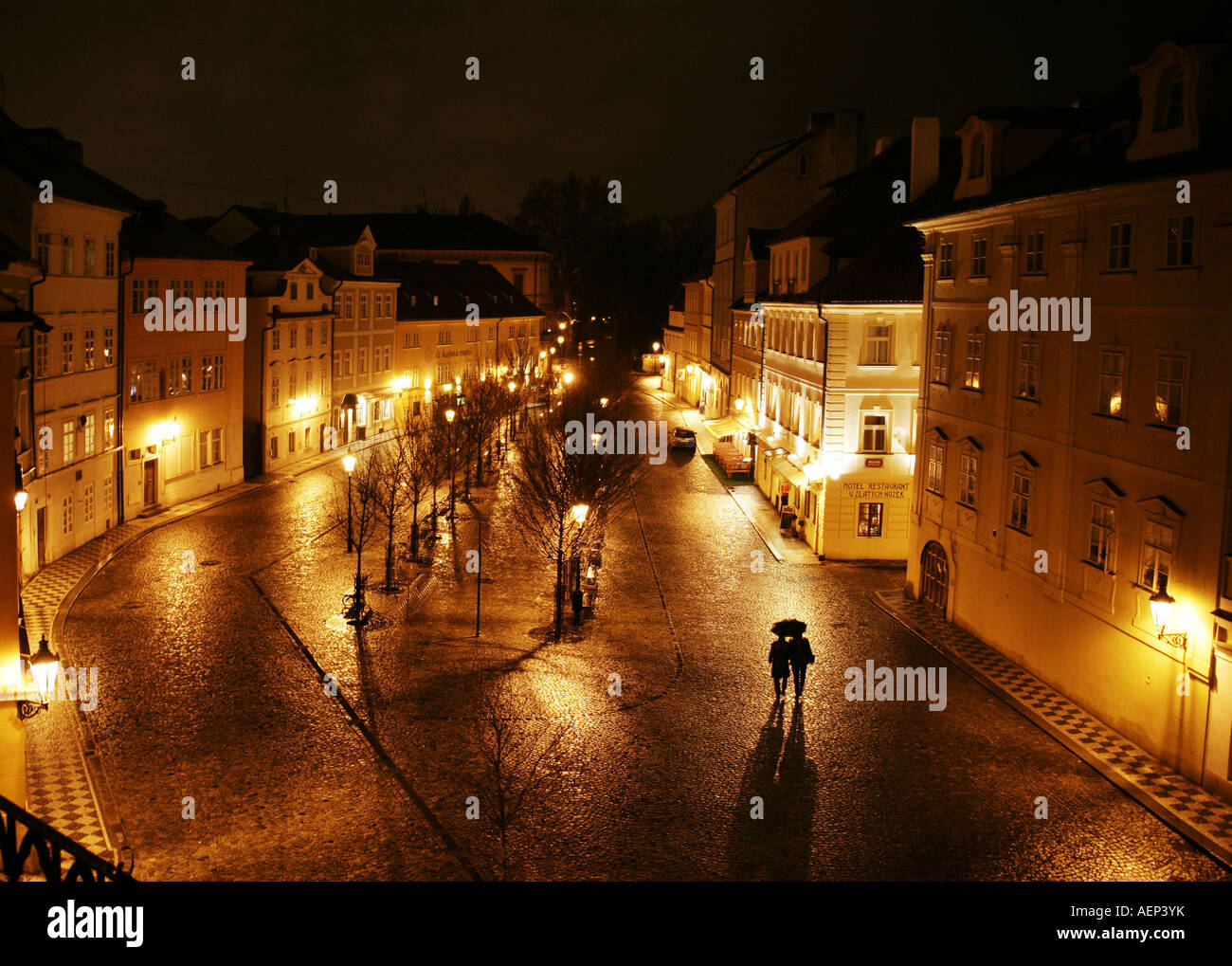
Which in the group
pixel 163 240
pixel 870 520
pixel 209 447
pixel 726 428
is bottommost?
pixel 870 520

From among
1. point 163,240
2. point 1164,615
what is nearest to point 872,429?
point 1164,615

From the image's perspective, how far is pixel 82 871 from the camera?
6258mm

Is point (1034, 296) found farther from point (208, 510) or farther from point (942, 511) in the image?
point (208, 510)

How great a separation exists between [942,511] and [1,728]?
20024mm

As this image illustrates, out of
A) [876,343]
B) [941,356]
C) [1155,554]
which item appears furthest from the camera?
[876,343]

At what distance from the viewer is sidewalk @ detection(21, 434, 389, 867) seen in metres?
14.0

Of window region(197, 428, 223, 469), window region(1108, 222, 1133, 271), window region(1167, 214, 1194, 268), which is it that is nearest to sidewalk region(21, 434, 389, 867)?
window region(197, 428, 223, 469)

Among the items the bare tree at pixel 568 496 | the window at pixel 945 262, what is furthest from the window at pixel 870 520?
the window at pixel 945 262

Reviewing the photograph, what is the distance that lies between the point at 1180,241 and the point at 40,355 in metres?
25.3

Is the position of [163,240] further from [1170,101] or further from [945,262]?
[1170,101]

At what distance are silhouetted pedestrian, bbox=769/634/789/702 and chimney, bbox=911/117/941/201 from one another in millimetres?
18491

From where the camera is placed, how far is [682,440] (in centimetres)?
5784

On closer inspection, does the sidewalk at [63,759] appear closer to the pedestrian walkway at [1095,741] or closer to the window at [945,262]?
the pedestrian walkway at [1095,741]

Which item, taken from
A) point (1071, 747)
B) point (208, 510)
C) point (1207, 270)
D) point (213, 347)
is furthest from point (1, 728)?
point (213, 347)
